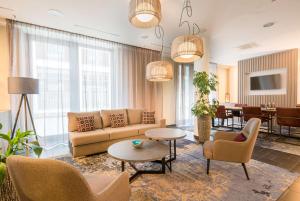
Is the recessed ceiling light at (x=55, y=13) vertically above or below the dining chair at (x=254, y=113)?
above

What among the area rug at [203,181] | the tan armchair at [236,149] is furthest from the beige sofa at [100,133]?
the tan armchair at [236,149]

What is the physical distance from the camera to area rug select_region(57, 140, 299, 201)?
1.89m

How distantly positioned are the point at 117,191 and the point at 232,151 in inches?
67.5

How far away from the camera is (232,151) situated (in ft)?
7.20

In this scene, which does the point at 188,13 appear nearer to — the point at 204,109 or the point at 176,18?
the point at 176,18

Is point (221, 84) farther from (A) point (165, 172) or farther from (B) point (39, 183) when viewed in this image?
(B) point (39, 183)

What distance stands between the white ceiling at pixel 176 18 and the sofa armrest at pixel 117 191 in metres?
2.67

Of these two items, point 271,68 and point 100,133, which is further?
point 271,68

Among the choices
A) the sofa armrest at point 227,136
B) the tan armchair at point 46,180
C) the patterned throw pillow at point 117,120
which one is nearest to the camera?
the tan armchair at point 46,180

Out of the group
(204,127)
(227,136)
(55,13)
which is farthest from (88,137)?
(204,127)

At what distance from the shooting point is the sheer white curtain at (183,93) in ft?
20.4

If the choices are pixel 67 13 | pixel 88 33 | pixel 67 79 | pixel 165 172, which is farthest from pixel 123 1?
pixel 165 172

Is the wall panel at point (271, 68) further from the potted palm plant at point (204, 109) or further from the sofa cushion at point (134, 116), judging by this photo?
the sofa cushion at point (134, 116)

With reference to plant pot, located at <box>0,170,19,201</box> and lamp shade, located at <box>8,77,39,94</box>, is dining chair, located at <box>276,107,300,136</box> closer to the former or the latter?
plant pot, located at <box>0,170,19,201</box>
